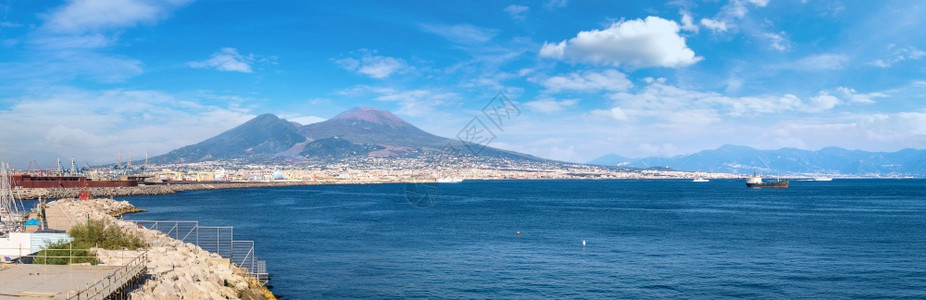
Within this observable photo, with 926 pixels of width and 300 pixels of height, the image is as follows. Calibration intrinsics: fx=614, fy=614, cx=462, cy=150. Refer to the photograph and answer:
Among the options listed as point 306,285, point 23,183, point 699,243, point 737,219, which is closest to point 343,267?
point 306,285

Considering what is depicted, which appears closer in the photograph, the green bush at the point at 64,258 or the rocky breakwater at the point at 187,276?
the rocky breakwater at the point at 187,276

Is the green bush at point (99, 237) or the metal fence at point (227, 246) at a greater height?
the green bush at point (99, 237)

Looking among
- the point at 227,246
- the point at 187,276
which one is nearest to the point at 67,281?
the point at 187,276

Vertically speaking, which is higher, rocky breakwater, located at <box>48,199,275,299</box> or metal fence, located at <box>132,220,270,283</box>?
rocky breakwater, located at <box>48,199,275,299</box>

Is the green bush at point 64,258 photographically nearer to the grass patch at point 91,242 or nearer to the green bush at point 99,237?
the grass patch at point 91,242

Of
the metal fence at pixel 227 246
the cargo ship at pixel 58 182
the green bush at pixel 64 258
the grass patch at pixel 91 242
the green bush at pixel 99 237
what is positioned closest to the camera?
the green bush at pixel 64 258

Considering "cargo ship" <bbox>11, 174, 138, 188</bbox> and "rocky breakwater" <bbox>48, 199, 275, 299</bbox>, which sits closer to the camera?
"rocky breakwater" <bbox>48, 199, 275, 299</bbox>

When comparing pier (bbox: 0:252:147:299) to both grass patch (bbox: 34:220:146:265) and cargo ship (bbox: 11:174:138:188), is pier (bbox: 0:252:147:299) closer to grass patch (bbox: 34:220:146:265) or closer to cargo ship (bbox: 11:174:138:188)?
grass patch (bbox: 34:220:146:265)

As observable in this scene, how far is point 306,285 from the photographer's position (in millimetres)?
30469

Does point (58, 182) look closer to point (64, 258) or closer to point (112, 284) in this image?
point (64, 258)

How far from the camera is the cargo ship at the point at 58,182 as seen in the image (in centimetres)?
13200

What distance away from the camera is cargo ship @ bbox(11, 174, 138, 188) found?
132m

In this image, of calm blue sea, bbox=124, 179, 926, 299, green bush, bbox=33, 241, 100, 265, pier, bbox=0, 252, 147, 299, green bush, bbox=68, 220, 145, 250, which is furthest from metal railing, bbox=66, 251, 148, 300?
calm blue sea, bbox=124, 179, 926, 299

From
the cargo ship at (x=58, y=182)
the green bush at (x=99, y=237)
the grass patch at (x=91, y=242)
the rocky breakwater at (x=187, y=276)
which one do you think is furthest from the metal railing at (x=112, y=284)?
the cargo ship at (x=58, y=182)
